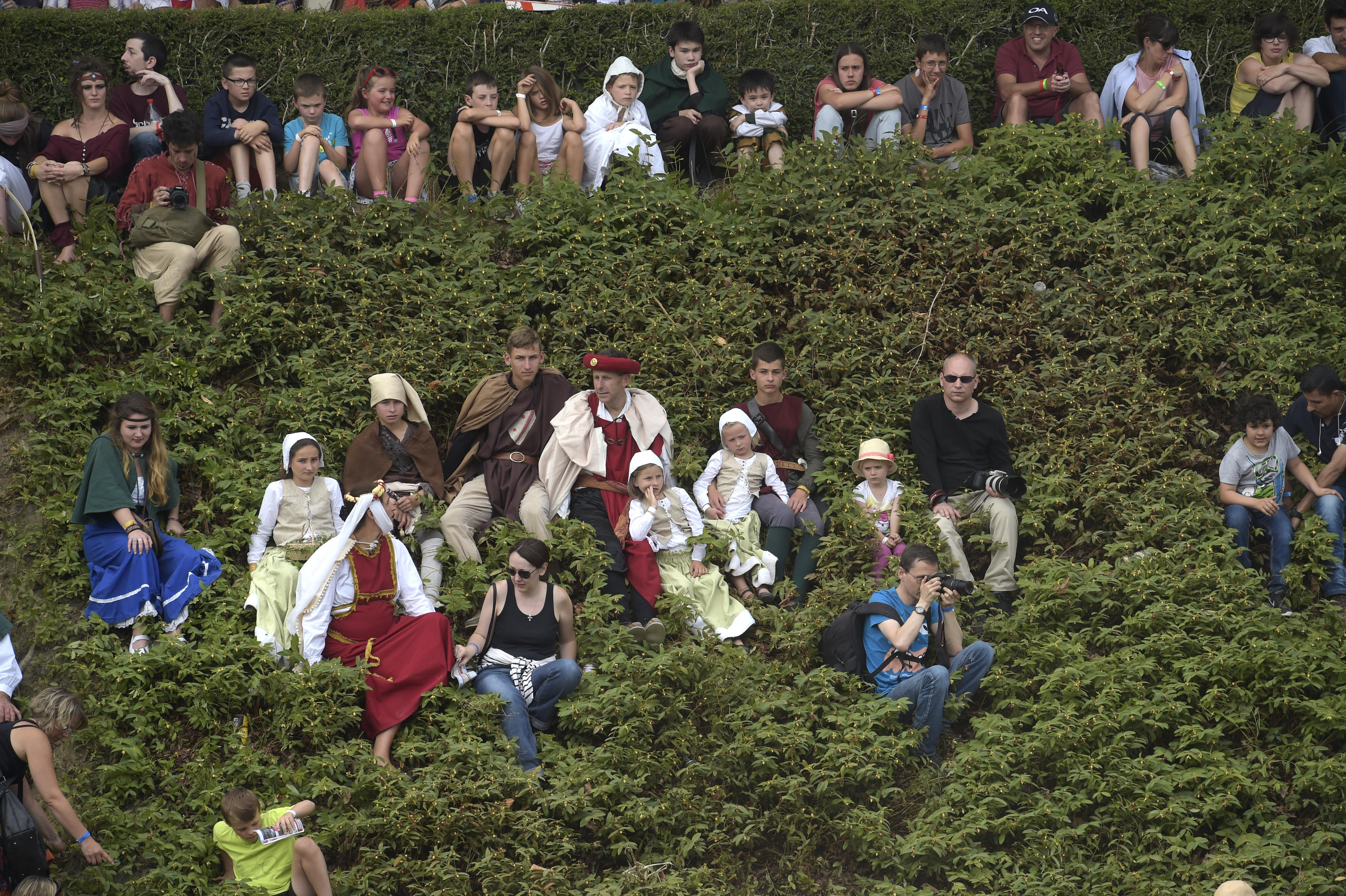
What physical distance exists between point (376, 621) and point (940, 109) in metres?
7.28

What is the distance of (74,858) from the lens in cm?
667

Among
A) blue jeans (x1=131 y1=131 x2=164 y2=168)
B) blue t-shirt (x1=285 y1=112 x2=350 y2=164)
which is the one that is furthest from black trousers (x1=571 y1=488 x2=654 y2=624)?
blue jeans (x1=131 y1=131 x2=164 y2=168)

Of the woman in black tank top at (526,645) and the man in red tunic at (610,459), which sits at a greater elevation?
the man in red tunic at (610,459)

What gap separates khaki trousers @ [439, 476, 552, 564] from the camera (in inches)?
327

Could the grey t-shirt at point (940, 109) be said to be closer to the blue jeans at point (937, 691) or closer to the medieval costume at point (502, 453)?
the medieval costume at point (502, 453)

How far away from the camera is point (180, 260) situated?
9641mm

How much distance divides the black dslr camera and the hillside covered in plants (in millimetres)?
416

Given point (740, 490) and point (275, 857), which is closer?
point (275, 857)

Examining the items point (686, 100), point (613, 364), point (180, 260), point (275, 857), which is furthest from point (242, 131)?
point (275, 857)

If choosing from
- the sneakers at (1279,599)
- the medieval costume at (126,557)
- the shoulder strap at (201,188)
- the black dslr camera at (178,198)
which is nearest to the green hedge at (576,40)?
the shoulder strap at (201,188)

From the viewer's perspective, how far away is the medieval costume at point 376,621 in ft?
24.0

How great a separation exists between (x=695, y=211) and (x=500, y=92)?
335 centimetres

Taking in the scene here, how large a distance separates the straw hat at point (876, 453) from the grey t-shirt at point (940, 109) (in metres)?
4.15

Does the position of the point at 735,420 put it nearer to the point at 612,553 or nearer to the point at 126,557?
the point at 612,553
